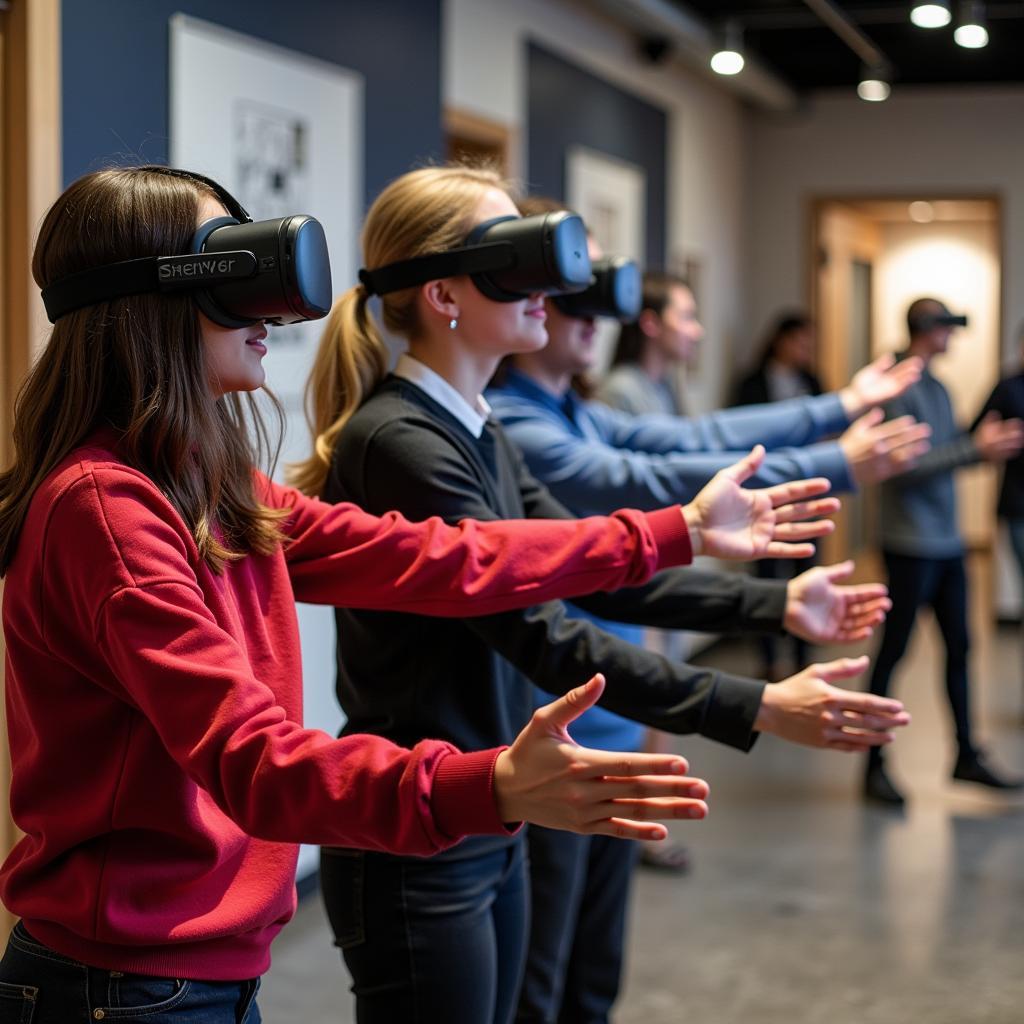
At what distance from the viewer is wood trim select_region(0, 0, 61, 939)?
9.00 feet

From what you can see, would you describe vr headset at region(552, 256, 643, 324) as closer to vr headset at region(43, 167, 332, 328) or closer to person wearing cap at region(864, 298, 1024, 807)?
vr headset at region(43, 167, 332, 328)

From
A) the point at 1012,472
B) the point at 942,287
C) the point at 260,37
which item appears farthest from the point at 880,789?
the point at 942,287

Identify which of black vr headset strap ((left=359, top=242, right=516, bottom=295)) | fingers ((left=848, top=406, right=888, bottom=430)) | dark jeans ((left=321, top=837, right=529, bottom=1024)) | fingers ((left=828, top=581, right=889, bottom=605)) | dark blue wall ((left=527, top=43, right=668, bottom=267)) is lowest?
dark jeans ((left=321, top=837, right=529, bottom=1024))

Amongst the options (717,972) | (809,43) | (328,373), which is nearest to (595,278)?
(328,373)

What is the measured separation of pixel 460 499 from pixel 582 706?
70 cm

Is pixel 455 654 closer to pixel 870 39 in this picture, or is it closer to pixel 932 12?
pixel 932 12

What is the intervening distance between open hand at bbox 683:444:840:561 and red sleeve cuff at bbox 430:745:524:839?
649 mm

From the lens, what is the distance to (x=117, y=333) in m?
1.25

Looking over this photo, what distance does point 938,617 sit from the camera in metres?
4.99

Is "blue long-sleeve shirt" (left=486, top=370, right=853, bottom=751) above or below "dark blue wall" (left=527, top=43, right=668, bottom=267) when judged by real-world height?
below

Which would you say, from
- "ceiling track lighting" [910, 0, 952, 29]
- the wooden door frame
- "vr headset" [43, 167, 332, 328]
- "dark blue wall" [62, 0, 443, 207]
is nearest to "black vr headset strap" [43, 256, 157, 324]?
"vr headset" [43, 167, 332, 328]

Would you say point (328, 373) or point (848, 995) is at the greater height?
point (328, 373)

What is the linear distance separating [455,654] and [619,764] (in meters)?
0.74

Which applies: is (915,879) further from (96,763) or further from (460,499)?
(96,763)
